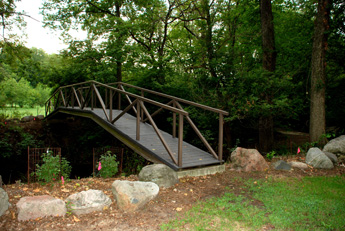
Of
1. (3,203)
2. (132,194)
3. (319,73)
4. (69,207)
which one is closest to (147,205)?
(132,194)

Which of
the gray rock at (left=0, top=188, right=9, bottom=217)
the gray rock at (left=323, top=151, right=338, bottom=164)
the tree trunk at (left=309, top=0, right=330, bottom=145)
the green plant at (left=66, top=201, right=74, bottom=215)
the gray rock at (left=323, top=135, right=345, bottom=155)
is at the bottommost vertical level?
the green plant at (left=66, top=201, right=74, bottom=215)

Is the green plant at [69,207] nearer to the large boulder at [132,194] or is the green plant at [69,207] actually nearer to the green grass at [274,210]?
the large boulder at [132,194]

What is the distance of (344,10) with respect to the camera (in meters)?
7.64

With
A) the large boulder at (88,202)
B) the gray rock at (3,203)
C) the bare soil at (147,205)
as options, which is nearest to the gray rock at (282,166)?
the bare soil at (147,205)

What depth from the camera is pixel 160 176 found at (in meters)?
4.35

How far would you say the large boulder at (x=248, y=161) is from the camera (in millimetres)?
5383

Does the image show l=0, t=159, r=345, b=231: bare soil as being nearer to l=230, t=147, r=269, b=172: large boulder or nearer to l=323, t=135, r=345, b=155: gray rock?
l=230, t=147, r=269, b=172: large boulder

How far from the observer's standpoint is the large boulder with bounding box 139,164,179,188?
14.1 ft

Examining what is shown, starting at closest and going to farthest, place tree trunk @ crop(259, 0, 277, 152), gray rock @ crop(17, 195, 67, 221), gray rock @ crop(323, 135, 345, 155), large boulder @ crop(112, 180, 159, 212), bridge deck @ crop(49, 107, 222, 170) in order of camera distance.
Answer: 1. gray rock @ crop(17, 195, 67, 221)
2. large boulder @ crop(112, 180, 159, 212)
3. bridge deck @ crop(49, 107, 222, 170)
4. gray rock @ crop(323, 135, 345, 155)
5. tree trunk @ crop(259, 0, 277, 152)

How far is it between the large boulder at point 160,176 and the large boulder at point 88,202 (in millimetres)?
945

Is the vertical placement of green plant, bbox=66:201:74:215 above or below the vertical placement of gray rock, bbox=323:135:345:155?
below

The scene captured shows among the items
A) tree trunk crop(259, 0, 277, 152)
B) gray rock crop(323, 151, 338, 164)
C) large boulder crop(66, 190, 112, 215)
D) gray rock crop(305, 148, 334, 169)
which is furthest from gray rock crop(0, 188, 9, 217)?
tree trunk crop(259, 0, 277, 152)

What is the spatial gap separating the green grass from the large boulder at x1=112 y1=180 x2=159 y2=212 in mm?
612

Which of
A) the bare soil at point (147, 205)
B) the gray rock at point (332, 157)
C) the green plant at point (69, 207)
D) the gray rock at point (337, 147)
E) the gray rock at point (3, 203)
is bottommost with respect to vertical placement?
the bare soil at point (147, 205)
